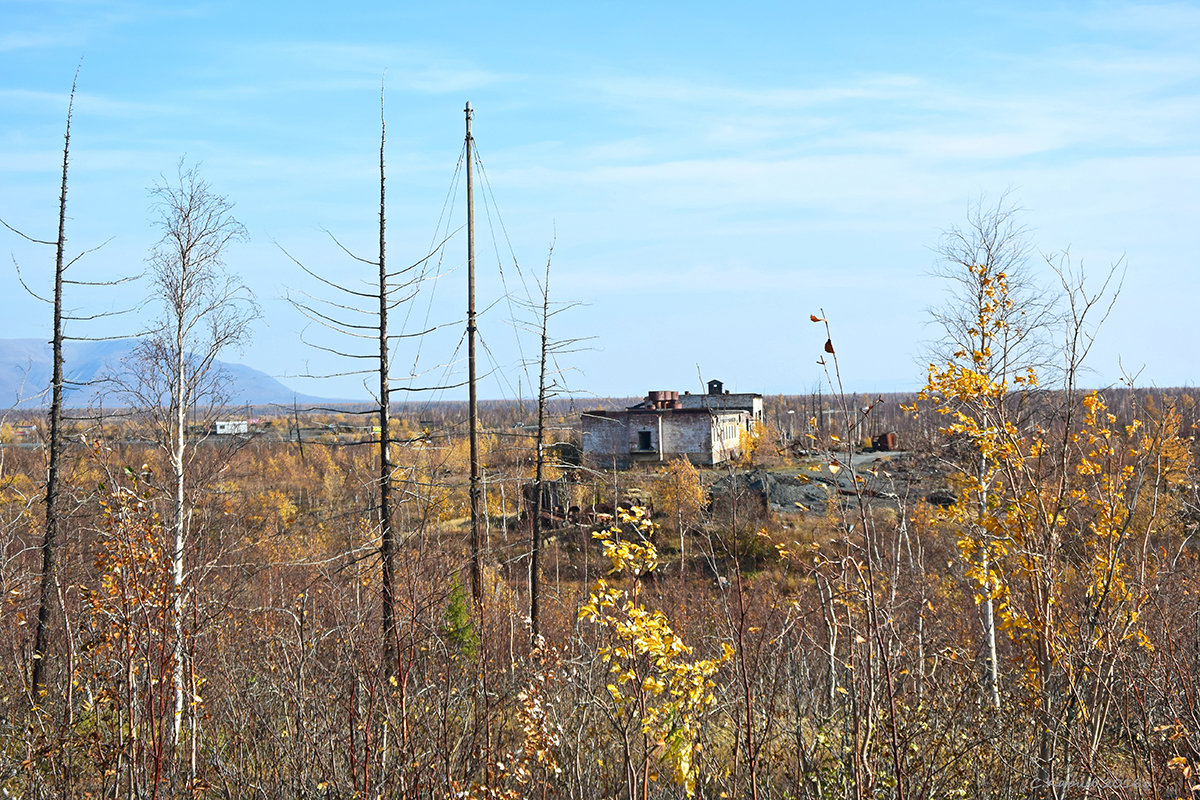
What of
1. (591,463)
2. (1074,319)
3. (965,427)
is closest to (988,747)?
(965,427)

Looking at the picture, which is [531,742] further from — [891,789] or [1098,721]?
[1098,721]

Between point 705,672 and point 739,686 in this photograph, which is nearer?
point 705,672

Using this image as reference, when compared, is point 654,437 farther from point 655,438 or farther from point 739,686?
point 739,686

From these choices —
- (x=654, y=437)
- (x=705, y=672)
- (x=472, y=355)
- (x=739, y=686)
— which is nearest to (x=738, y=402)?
(x=654, y=437)

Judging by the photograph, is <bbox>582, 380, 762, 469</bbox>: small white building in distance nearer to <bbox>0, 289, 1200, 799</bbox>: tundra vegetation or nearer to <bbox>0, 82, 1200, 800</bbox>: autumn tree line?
<bbox>0, 82, 1200, 800</bbox>: autumn tree line

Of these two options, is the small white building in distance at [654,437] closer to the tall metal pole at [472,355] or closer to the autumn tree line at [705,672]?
the tall metal pole at [472,355]

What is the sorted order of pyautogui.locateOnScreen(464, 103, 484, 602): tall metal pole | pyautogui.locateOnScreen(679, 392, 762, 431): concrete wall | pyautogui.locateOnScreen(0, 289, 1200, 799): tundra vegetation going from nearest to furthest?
pyautogui.locateOnScreen(0, 289, 1200, 799): tundra vegetation < pyautogui.locateOnScreen(464, 103, 484, 602): tall metal pole < pyautogui.locateOnScreen(679, 392, 762, 431): concrete wall

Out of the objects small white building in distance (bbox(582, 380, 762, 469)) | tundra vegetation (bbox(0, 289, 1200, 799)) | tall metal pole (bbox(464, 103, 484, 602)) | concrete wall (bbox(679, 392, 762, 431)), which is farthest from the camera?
concrete wall (bbox(679, 392, 762, 431))

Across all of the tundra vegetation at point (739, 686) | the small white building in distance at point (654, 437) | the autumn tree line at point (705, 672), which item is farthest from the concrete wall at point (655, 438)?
the tundra vegetation at point (739, 686)

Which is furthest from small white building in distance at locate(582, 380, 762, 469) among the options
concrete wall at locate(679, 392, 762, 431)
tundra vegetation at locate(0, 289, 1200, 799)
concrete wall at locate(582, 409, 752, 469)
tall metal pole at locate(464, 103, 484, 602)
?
tundra vegetation at locate(0, 289, 1200, 799)

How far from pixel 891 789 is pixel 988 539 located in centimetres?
260

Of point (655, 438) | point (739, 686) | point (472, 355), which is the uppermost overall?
point (472, 355)

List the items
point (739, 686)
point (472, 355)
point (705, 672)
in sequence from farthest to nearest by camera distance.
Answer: point (472, 355) → point (739, 686) → point (705, 672)

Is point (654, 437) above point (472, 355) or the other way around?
the other way around
